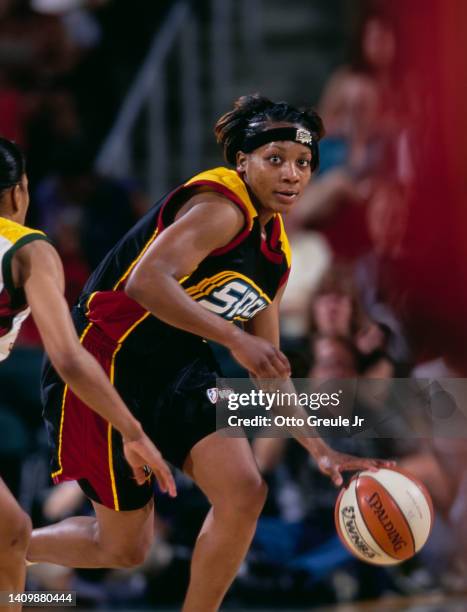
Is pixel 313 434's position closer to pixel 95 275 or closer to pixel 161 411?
pixel 161 411

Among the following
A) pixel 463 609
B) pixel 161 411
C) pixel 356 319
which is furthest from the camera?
pixel 356 319

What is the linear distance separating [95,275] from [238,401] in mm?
681

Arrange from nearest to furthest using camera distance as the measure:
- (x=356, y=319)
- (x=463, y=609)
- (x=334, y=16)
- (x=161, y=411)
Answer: (x=161, y=411), (x=463, y=609), (x=356, y=319), (x=334, y=16)

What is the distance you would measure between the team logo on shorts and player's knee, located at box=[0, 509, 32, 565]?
0.77 metres

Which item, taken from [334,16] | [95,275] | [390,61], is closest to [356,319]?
[390,61]

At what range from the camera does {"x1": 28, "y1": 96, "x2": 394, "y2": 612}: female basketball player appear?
12.9ft

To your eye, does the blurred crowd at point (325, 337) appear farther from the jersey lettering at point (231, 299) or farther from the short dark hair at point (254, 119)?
the short dark hair at point (254, 119)

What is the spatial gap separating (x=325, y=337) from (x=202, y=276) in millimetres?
2355

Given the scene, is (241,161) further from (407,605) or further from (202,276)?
(407,605)

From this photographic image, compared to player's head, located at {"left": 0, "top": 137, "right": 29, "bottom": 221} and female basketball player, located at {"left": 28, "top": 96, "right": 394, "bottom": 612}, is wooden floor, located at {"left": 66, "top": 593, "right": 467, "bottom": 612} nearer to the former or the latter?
female basketball player, located at {"left": 28, "top": 96, "right": 394, "bottom": 612}

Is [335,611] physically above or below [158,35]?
below

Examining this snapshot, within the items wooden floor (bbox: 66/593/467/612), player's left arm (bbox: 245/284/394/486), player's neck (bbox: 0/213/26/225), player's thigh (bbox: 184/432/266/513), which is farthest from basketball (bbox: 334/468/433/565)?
wooden floor (bbox: 66/593/467/612)

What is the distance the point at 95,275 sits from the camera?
4305 millimetres

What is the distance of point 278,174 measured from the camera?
405 centimetres
